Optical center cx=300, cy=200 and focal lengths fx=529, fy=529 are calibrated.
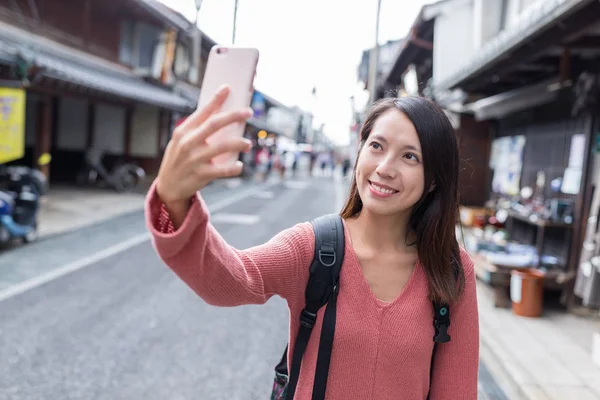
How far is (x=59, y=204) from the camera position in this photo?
14.2 meters

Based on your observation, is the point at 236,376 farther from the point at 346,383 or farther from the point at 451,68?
the point at 451,68

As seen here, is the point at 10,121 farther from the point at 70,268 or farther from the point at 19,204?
the point at 70,268

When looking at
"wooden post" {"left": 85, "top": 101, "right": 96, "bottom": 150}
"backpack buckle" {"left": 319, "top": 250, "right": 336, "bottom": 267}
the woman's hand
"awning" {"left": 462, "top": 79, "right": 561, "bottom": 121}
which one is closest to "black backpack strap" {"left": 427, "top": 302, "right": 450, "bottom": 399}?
"backpack buckle" {"left": 319, "top": 250, "right": 336, "bottom": 267}

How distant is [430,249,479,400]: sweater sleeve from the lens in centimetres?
177

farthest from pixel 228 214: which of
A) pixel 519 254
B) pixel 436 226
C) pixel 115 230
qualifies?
pixel 436 226

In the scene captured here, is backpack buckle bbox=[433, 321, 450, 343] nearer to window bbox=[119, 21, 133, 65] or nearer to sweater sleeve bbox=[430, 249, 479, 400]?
sweater sleeve bbox=[430, 249, 479, 400]

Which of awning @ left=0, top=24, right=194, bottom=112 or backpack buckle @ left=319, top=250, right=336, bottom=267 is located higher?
awning @ left=0, top=24, right=194, bottom=112

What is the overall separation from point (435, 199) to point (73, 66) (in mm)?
14676

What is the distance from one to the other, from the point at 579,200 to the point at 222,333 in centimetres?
494

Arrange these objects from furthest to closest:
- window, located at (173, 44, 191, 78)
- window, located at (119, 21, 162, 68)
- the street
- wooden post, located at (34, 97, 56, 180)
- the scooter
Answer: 1. window, located at (173, 44, 191, 78)
2. window, located at (119, 21, 162, 68)
3. wooden post, located at (34, 97, 56, 180)
4. the scooter
5. the street

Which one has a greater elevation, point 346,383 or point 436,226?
point 436,226

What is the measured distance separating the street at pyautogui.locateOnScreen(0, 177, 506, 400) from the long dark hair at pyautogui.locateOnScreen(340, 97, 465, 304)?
2690 mm

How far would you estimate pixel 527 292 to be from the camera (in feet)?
21.2

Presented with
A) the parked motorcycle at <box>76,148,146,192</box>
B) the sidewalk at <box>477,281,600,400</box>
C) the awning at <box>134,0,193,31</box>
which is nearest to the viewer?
the sidewalk at <box>477,281,600,400</box>
